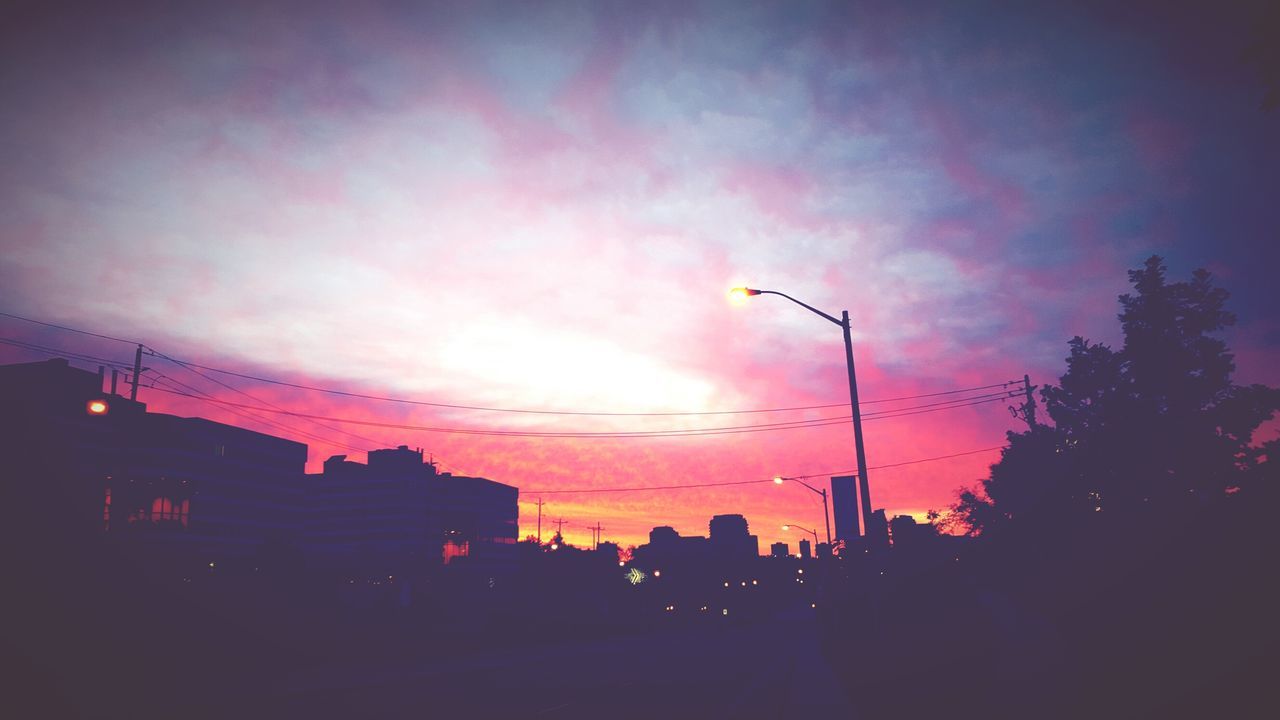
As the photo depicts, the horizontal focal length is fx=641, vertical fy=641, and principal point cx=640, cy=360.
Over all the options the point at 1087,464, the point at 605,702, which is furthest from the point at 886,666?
the point at 1087,464

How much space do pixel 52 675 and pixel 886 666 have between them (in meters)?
25.0

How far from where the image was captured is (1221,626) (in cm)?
770

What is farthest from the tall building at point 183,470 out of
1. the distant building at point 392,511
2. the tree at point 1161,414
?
the tree at point 1161,414

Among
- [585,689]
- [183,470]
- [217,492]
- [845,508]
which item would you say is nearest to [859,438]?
[585,689]

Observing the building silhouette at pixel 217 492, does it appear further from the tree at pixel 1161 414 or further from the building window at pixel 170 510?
the tree at pixel 1161 414

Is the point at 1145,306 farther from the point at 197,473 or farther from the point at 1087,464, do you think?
the point at 197,473

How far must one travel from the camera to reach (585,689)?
1944cm

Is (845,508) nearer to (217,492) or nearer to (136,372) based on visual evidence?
(136,372)

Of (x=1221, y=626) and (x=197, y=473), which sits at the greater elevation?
(x=197, y=473)

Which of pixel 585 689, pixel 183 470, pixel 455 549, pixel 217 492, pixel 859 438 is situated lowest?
pixel 455 549

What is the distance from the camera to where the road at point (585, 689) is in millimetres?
15328

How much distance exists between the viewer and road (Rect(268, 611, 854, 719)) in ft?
50.3

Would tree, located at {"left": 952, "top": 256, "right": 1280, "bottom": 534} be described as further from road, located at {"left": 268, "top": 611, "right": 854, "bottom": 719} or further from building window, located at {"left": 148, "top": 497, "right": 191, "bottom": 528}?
building window, located at {"left": 148, "top": 497, "right": 191, "bottom": 528}

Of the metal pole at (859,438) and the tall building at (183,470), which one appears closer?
the metal pole at (859,438)
